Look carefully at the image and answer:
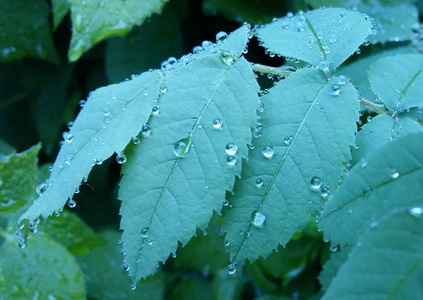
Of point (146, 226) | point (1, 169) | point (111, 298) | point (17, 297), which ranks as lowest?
point (111, 298)

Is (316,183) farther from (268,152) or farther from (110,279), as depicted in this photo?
(110,279)

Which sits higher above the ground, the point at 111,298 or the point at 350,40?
the point at 350,40

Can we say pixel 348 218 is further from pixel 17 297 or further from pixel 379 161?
pixel 17 297

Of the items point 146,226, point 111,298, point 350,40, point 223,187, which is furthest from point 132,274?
point 350,40

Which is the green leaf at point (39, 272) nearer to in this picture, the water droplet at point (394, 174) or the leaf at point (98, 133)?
the leaf at point (98, 133)

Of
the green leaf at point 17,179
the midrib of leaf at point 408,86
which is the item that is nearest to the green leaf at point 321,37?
the midrib of leaf at point 408,86

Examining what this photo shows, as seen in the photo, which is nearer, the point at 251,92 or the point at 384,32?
the point at 251,92
